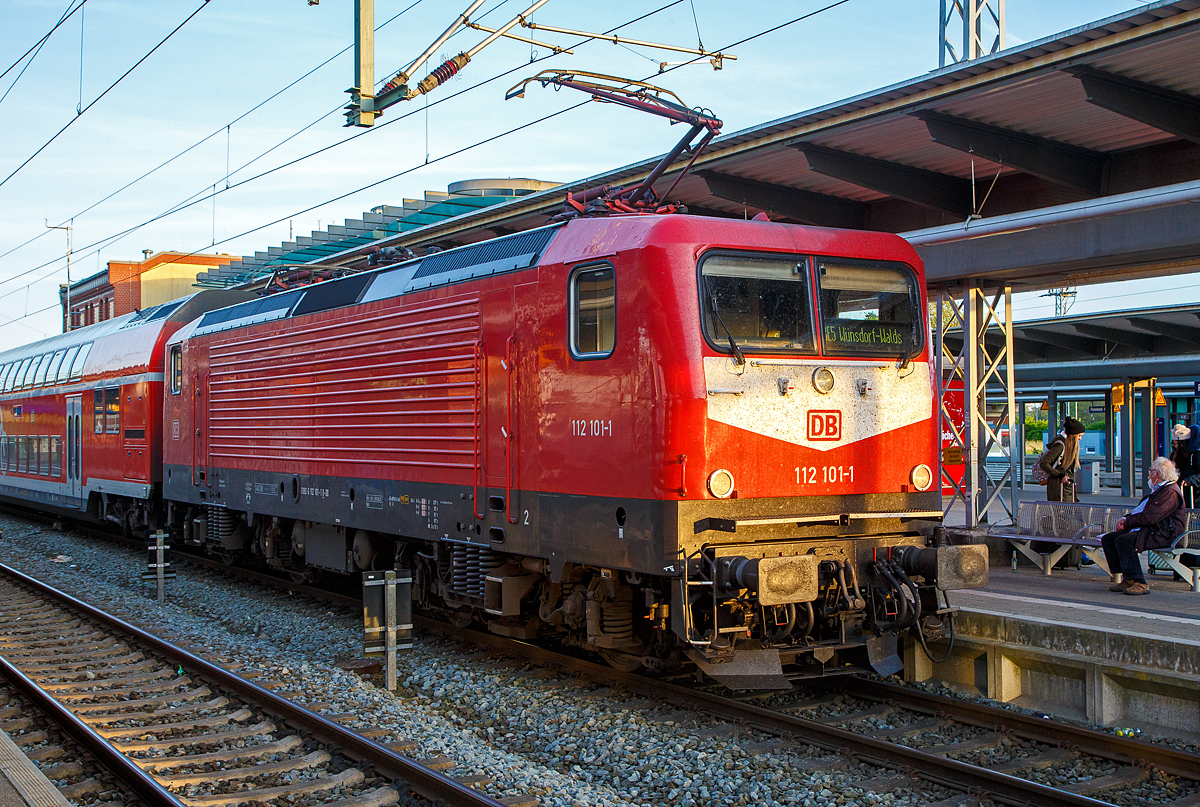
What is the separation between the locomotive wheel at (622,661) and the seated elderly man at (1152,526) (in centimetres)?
492

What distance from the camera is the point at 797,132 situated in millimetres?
10102

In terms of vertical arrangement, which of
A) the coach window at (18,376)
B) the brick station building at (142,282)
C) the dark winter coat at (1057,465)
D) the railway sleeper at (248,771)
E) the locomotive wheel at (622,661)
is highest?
the brick station building at (142,282)

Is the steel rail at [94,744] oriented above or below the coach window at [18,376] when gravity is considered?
below

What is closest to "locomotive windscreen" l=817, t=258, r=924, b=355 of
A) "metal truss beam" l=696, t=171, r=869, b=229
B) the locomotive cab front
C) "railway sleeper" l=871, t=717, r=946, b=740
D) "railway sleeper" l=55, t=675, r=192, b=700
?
the locomotive cab front

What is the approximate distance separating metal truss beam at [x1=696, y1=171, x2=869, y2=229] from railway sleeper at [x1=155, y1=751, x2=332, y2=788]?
7769mm

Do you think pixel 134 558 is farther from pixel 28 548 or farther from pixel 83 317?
pixel 83 317

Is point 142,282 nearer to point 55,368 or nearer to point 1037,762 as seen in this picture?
point 55,368

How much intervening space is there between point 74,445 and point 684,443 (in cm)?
1663

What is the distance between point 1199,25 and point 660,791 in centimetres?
642

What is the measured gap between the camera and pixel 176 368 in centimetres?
1555

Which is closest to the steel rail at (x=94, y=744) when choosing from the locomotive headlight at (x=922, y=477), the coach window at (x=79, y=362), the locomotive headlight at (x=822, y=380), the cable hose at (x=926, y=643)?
the locomotive headlight at (x=822, y=380)

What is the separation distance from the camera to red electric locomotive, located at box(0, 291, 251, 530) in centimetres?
1661

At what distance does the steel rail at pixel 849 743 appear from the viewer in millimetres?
5559

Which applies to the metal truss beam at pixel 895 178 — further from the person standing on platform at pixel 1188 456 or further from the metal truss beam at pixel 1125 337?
the metal truss beam at pixel 1125 337
